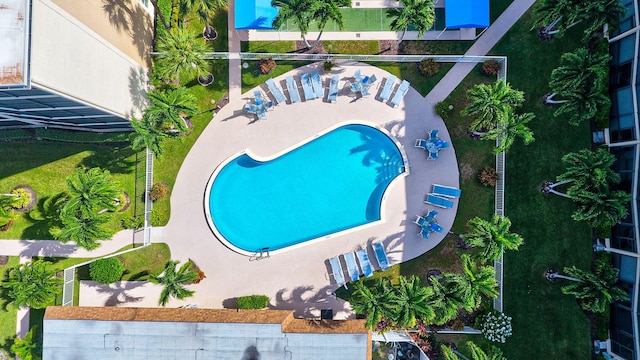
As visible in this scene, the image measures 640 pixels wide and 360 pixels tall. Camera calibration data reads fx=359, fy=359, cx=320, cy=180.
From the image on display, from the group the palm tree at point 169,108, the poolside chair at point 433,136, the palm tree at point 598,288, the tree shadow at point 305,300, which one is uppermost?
the palm tree at point 169,108

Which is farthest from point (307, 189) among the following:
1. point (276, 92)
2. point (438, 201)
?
point (438, 201)

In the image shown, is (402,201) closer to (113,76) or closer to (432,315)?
(432,315)

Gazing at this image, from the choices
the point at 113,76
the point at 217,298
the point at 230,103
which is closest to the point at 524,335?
the point at 217,298

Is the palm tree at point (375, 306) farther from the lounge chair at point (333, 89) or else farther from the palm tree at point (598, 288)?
the lounge chair at point (333, 89)

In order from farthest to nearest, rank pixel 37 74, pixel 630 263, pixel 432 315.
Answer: pixel 630 263
pixel 432 315
pixel 37 74

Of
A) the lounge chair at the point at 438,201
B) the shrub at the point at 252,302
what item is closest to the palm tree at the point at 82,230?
the shrub at the point at 252,302
